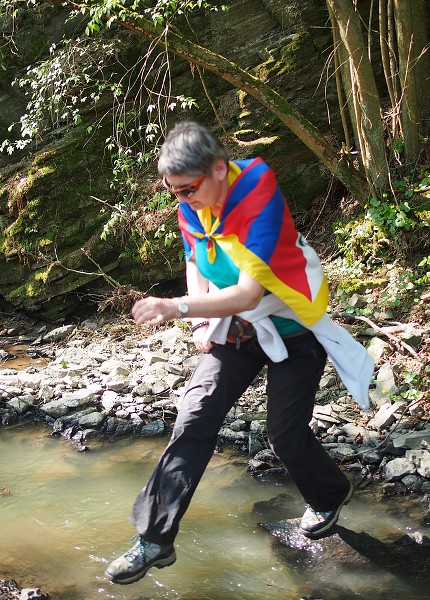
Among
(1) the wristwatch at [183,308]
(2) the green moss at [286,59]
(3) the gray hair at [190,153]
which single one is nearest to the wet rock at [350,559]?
(1) the wristwatch at [183,308]

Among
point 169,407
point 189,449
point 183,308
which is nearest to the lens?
point 183,308

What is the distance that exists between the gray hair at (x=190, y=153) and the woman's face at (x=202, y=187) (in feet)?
0.08

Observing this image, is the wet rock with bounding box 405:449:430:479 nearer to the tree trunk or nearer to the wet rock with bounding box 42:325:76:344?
the tree trunk

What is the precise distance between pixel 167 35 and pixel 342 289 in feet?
9.10

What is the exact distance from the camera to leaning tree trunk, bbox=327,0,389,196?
630cm

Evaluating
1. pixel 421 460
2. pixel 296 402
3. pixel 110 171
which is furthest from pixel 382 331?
pixel 110 171

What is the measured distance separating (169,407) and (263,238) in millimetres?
2887

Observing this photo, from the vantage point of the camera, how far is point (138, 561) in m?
2.86

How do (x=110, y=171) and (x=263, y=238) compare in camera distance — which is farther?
(x=110, y=171)

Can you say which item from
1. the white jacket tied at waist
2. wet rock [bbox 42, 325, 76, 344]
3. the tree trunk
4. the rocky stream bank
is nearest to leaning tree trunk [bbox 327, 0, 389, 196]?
the tree trunk

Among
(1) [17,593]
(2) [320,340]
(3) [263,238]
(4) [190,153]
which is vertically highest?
(4) [190,153]

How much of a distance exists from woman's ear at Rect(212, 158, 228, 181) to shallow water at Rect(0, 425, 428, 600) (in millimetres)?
1890

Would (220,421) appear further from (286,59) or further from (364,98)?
(286,59)

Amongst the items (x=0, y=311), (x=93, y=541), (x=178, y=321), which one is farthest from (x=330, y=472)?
(x=0, y=311)
